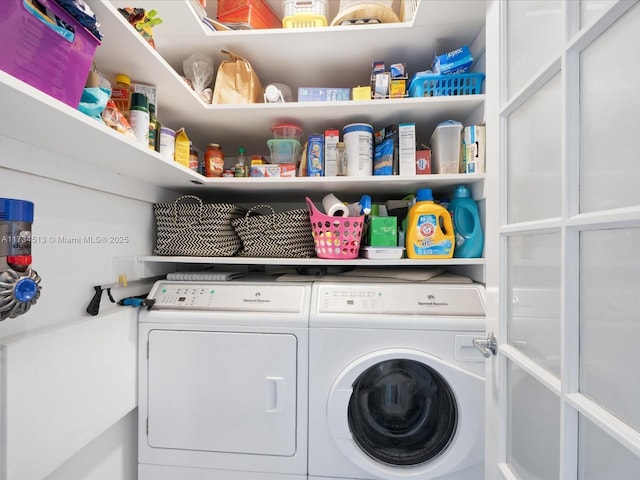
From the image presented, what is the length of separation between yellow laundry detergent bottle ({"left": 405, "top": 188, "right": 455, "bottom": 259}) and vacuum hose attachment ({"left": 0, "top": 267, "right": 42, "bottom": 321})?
130 cm

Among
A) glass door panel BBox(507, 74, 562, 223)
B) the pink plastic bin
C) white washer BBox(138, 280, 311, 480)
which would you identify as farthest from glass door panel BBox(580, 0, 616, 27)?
white washer BBox(138, 280, 311, 480)

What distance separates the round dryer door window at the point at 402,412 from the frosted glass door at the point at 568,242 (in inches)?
16.8

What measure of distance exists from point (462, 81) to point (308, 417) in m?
1.60

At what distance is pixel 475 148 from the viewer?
1.29 metres

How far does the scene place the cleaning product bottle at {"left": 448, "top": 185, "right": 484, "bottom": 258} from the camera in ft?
4.35

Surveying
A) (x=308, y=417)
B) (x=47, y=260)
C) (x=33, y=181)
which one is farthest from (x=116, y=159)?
(x=308, y=417)

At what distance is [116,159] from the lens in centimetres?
106

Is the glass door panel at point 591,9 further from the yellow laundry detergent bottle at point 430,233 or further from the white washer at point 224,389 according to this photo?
the white washer at point 224,389

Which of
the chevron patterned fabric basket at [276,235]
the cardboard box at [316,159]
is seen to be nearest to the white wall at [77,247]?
the chevron patterned fabric basket at [276,235]

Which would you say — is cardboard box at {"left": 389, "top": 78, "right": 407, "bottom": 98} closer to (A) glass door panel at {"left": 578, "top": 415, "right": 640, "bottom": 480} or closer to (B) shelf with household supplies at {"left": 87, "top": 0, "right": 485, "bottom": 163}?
(B) shelf with household supplies at {"left": 87, "top": 0, "right": 485, "bottom": 163}

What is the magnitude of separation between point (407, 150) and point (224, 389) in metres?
1.34

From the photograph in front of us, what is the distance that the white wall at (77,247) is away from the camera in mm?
887

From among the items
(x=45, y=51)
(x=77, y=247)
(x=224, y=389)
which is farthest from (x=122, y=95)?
(x=224, y=389)

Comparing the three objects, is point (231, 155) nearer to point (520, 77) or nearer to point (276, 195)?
point (276, 195)
